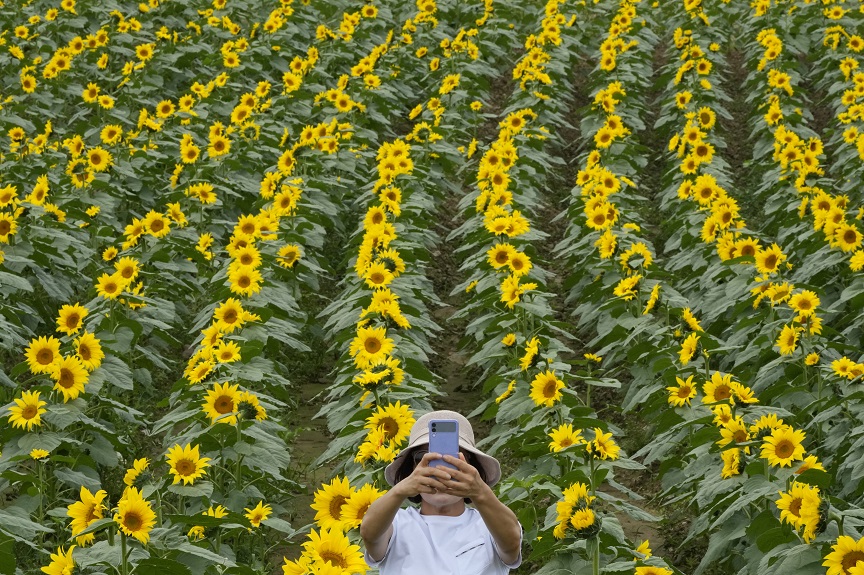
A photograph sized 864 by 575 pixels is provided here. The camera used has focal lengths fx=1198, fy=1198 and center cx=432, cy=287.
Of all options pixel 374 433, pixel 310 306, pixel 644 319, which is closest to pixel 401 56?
pixel 310 306

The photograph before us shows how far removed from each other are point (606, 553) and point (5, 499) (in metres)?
3.45

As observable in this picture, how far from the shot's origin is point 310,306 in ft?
29.6

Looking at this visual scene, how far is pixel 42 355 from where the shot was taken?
616 centimetres

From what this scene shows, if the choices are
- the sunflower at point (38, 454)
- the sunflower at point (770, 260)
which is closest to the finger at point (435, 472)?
the sunflower at point (38, 454)

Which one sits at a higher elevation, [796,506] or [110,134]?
[796,506]

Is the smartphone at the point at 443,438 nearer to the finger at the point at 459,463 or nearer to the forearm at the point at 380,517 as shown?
the finger at the point at 459,463

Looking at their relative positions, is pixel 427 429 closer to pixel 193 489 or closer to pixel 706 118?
pixel 193 489

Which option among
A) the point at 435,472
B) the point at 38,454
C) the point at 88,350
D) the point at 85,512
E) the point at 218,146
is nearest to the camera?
the point at 435,472

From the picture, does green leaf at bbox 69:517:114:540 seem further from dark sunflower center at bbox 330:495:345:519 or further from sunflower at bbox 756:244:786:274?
sunflower at bbox 756:244:786:274

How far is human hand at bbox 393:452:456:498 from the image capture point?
3393 millimetres

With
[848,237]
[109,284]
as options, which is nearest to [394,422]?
[109,284]

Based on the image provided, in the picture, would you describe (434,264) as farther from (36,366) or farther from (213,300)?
(36,366)

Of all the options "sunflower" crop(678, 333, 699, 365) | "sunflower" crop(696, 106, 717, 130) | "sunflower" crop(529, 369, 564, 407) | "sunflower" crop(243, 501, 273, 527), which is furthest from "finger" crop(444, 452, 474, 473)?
"sunflower" crop(696, 106, 717, 130)

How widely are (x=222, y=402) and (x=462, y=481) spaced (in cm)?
270
